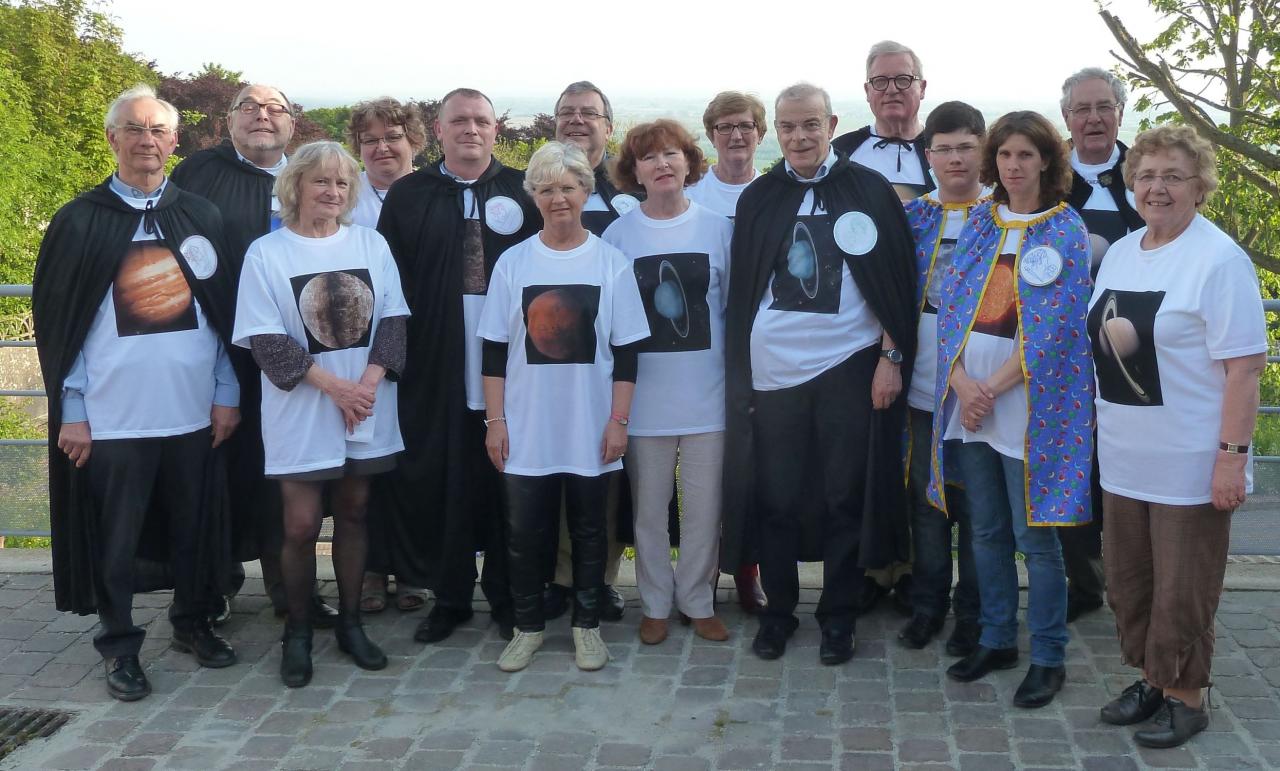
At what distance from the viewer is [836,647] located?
4648 mm

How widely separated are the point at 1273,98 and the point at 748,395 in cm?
1170

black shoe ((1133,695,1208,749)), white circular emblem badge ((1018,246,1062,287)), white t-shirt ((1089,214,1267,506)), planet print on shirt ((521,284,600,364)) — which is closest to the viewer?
white t-shirt ((1089,214,1267,506))

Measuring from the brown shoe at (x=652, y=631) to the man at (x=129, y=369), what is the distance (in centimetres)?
178

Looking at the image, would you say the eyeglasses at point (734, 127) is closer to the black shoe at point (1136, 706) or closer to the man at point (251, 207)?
the man at point (251, 207)

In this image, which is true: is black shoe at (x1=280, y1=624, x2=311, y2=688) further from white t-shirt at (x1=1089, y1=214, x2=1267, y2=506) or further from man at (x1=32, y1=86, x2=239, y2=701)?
white t-shirt at (x1=1089, y1=214, x2=1267, y2=506)

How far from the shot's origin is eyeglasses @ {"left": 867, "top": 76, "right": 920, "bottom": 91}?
202 inches

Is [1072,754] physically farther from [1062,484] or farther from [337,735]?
[337,735]

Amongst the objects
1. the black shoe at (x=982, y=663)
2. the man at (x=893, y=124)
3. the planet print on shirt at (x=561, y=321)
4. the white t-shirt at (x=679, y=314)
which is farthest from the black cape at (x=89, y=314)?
the black shoe at (x=982, y=663)

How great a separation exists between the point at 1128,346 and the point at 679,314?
1640 millimetres

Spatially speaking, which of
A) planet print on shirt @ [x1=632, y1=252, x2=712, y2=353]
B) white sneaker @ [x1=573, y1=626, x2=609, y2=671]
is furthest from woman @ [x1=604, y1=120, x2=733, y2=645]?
white sneaker @ [x1=573, y1=626, x2=609, y2=671]

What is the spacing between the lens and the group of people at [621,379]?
4102 mm

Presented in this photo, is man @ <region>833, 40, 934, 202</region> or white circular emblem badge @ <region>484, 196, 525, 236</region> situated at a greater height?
man @ <region>833, 40, 934, 202</region>

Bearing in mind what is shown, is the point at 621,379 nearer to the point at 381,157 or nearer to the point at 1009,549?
the point at 1009,549

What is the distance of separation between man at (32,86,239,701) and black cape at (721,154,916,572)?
1.93 metres
